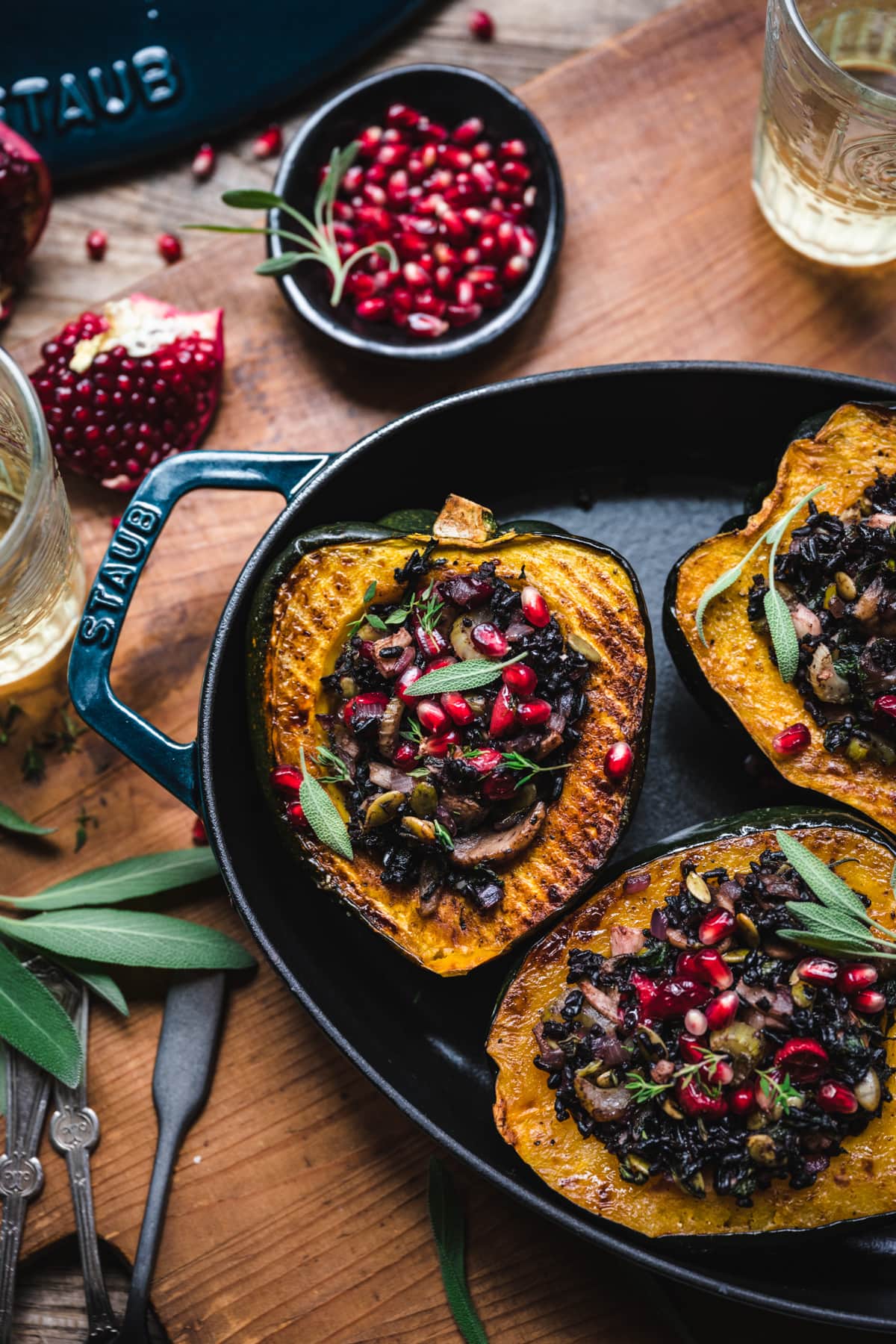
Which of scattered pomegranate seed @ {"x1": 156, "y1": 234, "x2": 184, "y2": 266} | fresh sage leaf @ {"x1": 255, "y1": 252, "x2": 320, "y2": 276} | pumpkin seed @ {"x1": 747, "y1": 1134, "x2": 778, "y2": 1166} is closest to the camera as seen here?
pumpkin seed @ {"x1": 747, "y1": 1134, "x2": 778, "y2": 1166}

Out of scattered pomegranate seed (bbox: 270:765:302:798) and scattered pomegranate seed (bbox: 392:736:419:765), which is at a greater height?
scattered pomegranate seed (bbox: 392:736:419:765)

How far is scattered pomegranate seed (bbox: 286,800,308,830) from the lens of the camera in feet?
7.57

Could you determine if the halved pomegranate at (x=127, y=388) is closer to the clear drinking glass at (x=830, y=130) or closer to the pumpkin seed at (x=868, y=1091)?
the clear drinking glass at (x=830, y=130)

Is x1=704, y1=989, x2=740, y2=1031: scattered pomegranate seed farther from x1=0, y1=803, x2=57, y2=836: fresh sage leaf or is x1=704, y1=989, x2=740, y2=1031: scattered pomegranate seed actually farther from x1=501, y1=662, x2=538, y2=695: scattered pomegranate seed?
x1=0, y1=803, x2=57, y2=836: fresh sage leaf

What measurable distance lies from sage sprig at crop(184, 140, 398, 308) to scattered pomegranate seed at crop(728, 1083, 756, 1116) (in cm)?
194

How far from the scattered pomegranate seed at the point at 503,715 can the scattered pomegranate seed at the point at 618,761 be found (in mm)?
210

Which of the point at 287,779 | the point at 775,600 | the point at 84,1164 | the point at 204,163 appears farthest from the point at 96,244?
the point at 84,1164

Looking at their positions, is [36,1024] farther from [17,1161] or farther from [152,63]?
[152,63]

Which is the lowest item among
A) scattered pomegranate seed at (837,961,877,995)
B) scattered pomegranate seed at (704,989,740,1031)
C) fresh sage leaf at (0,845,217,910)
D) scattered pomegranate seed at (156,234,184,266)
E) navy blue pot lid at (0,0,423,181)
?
scattered pomegranate seed at (837,961,877,995)

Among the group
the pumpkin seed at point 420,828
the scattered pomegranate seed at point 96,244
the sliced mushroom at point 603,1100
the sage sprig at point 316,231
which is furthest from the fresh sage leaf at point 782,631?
A: the scattered pomegranate seed at point 96,244

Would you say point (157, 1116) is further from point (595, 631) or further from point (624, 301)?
point (624, 301)

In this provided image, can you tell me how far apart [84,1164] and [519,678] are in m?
1.44

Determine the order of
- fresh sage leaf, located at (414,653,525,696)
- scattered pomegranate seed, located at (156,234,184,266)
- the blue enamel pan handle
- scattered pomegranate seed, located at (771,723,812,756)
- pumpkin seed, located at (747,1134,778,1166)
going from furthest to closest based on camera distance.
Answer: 1. scattered pomegranate seed, located at (156,234,184,266)
2. the blue enamel pan handle
3. scattered pomegranate seed, located at (771,723,812,756)
4. fresh sage leaf, located at (414,653,525,696)
5. pumpkin seed, located at (747,1134,778,1166)

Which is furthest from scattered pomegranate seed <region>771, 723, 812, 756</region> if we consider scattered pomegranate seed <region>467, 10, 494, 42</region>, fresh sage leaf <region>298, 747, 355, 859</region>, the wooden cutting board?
scattered pomegranate seed <region>467, 10, 494, 42</region>
